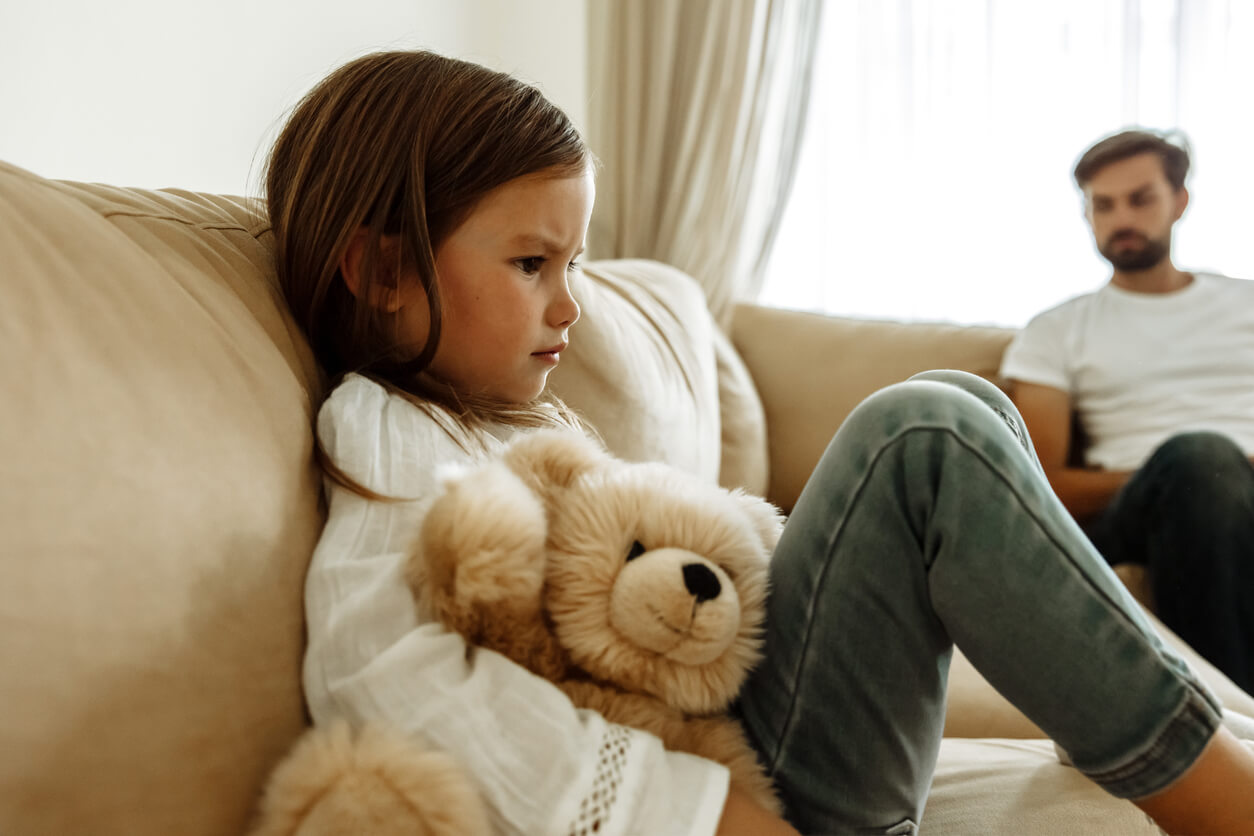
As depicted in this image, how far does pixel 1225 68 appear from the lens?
221 cm

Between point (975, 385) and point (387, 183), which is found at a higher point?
point (387, 183)

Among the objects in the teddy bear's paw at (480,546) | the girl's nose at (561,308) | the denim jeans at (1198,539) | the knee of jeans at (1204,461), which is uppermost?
the girl's nose at (561,308)

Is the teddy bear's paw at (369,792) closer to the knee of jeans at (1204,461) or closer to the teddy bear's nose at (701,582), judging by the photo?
the teddy bear's nose at (701,582)

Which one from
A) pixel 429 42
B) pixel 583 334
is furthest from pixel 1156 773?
pixel 429 42

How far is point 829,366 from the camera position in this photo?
6.77 feet

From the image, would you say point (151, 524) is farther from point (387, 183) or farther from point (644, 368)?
point (644, 368)

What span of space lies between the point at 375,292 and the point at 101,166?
2.21ft

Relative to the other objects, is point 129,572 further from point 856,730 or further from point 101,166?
point 101,166

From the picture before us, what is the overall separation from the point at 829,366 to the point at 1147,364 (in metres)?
0.65

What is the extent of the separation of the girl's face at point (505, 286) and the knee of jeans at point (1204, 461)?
1.26m

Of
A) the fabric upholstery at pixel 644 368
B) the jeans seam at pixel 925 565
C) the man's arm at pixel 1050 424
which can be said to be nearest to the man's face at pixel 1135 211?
the man's arm at pixel 1050 424

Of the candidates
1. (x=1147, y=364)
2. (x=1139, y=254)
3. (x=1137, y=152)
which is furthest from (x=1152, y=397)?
(x=1137, y=152)

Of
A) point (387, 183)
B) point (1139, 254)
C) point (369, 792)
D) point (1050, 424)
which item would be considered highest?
point (387, 183)

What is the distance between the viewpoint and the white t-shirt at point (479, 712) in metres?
0.58
